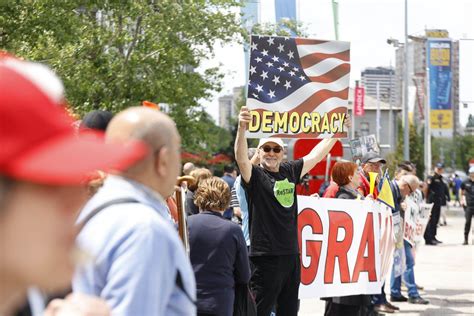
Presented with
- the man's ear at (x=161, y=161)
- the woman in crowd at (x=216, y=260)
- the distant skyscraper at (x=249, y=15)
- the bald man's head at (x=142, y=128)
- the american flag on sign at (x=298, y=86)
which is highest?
the distant skyscraper at (x=249, y=15)

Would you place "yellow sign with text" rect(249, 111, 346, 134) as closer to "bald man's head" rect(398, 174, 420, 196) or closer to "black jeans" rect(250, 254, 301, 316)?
"black jeans" rect(250, 254, 301, 316)

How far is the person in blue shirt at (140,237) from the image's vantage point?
259 centimetres

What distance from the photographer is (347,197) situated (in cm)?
929

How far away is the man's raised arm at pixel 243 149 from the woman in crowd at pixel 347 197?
230cm

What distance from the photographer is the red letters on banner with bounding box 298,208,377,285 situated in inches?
330

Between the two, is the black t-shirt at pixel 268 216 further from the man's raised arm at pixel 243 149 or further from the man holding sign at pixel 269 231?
the man's raised arm at pixel 243 149

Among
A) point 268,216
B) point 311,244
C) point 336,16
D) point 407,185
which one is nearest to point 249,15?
point 336,16

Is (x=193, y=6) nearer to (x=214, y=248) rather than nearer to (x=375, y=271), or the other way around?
(x=375, y=271)

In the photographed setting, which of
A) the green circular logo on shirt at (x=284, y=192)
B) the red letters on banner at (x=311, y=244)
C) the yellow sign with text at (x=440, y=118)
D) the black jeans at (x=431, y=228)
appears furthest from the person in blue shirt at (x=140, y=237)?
the yellow sign with text at (x=440, y=118)

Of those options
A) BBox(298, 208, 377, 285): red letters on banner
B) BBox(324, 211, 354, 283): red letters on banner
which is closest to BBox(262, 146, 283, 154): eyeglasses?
BBox(298, 208, 377, 285): red letters on banner

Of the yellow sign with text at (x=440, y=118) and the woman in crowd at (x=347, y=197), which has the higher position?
the yellow sign with text at (x=440, y=118)

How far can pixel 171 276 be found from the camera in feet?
8.59

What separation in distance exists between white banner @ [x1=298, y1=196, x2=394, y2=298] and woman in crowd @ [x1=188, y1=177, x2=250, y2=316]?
2229 millimetres

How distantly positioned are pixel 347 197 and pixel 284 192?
2120mm
